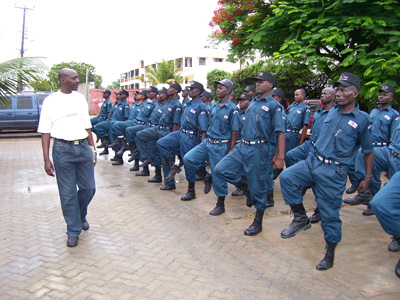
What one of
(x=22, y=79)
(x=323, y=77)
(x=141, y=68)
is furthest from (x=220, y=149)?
(x=141, y=68)

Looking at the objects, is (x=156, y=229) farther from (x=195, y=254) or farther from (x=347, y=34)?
(x=347, y=34)

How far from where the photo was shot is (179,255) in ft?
13.7

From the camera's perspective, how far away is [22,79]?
915 centimetres

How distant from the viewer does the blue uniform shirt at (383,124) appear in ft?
19.2

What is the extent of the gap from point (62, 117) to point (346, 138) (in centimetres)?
336

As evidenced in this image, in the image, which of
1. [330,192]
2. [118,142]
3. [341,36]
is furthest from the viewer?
[118,142]

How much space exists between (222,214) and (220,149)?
107 centimetres

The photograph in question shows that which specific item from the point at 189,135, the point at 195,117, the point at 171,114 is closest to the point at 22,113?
the point at 171,114

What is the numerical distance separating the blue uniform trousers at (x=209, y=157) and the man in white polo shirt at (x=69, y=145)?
1.90m

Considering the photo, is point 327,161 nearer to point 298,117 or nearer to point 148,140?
point 298,117

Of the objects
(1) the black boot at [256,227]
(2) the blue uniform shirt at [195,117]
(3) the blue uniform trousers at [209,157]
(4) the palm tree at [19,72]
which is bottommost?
(1) the black boot at [256,227]

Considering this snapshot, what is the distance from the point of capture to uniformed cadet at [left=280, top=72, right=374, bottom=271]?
387 cm

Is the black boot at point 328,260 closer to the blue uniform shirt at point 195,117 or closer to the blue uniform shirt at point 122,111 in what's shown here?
the blue uniform shirt at point 195,117

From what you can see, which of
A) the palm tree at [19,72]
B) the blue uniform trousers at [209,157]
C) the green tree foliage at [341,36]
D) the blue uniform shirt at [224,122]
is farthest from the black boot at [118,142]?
the blue uniform shirt at [224,122]
